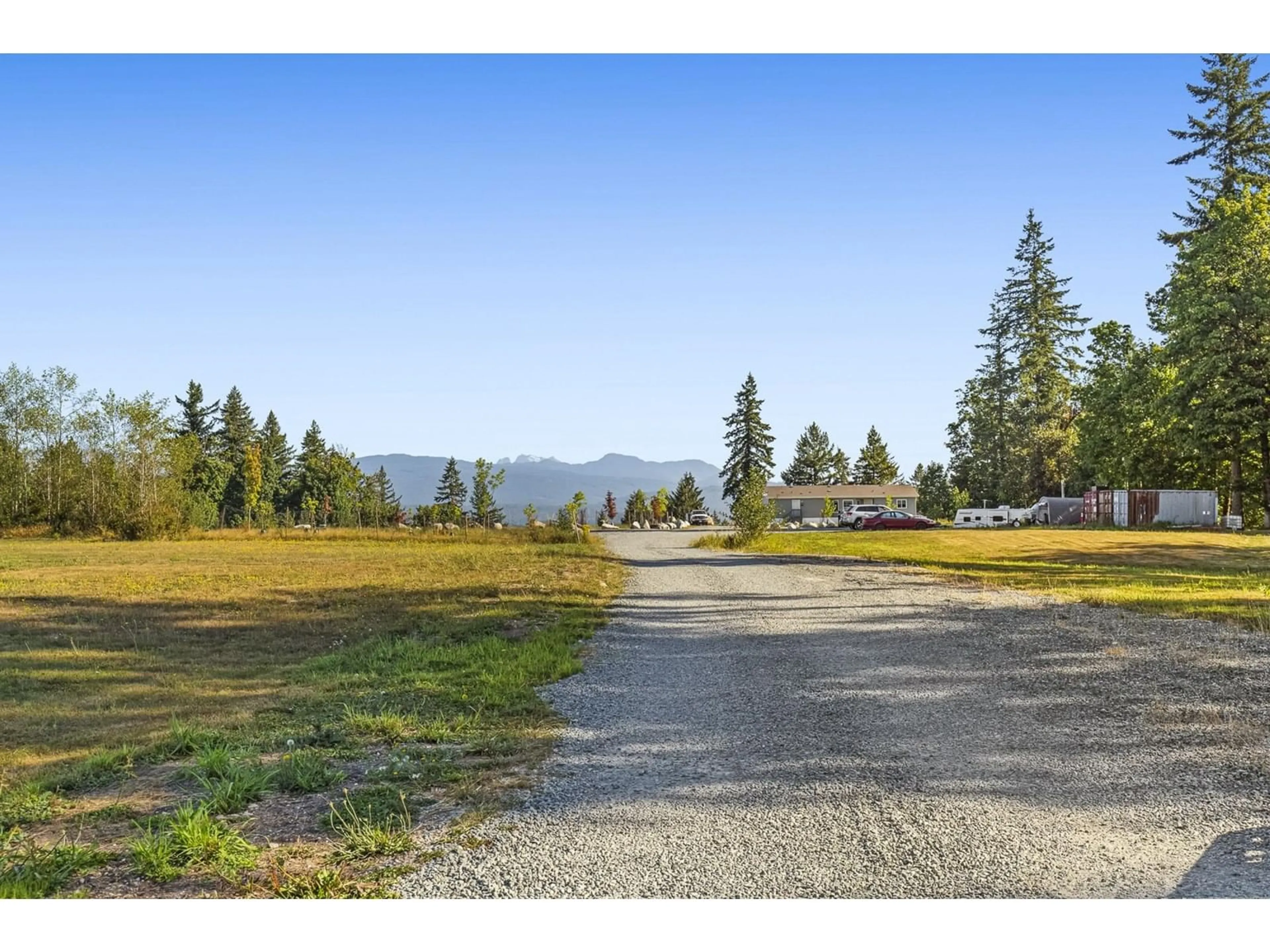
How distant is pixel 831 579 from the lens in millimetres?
19234

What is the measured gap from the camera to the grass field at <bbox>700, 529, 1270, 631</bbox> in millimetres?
14242

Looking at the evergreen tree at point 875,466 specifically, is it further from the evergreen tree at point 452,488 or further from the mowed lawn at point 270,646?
the mowed lawn at point 270,646

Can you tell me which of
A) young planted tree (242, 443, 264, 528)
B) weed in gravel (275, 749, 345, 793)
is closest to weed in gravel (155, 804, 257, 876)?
weed in gravel (275, 749, 345, 793)

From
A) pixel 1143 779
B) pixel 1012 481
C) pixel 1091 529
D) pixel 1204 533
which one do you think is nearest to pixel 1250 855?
pixel 1143 779

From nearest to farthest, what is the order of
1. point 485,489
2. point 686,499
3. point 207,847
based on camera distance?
1. point 207,847
2. point 485,489
3. point 686,499

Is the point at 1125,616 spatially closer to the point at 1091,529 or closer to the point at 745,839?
the point at 745,839

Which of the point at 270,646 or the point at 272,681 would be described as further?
the point at 270,646

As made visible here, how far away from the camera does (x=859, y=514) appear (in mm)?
53375

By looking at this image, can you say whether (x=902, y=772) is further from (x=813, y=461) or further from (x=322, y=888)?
(x=813, y=461)

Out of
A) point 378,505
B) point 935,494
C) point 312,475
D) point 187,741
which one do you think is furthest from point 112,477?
point 935,494

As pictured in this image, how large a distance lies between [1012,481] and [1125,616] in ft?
173

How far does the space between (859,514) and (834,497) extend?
802 inches

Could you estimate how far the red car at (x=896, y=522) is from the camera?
49906 millimetres

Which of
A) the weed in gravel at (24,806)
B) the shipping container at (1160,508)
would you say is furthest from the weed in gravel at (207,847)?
the shipping container at (1160,508)
